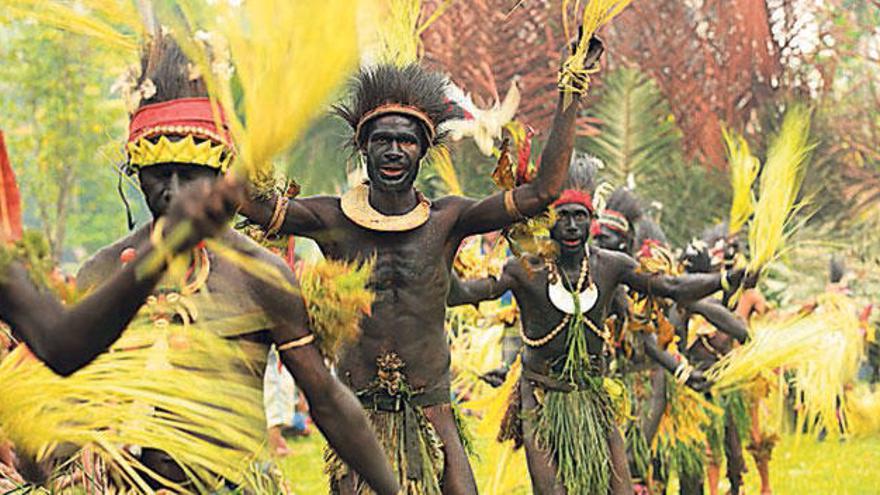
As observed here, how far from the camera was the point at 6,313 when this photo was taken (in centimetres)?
213

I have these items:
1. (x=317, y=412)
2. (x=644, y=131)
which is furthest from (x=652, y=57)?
(x=317, y=412)

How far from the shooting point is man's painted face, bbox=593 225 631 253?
740 cm

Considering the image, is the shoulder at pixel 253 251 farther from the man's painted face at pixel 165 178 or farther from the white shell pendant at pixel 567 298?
the white shell pendant at pixel 567 298

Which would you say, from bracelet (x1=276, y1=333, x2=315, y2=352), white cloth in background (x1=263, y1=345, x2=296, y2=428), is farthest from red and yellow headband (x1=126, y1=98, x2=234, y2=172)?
white cloth in background (x1=263, y1=345, x2=296, y2=428)

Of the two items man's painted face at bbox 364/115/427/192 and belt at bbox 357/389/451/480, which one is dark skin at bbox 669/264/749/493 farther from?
man's painted face at bbox 364/115/427/192

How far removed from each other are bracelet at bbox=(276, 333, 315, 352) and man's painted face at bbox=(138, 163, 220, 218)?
0.42 m

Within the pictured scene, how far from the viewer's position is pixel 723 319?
7.53 metres

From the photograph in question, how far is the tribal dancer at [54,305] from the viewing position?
6.85ft

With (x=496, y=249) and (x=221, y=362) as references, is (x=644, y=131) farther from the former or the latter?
(x=221, y=362)

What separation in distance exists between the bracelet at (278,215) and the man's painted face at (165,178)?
170 centimetres

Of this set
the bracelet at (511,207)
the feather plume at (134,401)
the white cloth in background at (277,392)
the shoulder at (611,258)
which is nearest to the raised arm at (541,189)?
the bracelet at (511,207)

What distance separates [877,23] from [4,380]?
48.7 feet

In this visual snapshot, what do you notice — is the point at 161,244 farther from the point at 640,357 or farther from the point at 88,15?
the point at 640,357

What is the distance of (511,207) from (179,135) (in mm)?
1876
